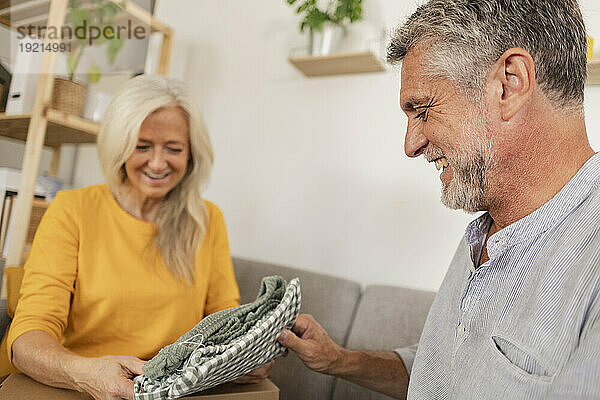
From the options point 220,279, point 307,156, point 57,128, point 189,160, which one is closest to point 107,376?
point 220,279

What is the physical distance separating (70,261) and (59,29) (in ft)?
3.33

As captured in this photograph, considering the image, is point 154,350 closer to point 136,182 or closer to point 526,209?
point 136,182

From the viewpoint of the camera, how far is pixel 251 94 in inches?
81.8

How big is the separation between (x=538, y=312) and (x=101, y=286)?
100cm

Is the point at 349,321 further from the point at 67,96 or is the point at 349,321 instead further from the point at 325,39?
the point at 67,96

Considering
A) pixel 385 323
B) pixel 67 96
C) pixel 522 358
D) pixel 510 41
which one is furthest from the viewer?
pixel 67 96

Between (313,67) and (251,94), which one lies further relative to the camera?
(251,94)

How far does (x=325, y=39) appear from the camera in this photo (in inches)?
69.3

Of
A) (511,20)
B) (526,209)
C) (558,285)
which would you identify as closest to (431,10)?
(511,20)

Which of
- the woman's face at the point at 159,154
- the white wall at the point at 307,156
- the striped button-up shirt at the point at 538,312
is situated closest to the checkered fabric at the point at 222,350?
the striped button-up shirt at the point at 538,312

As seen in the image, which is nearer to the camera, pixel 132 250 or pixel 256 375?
pixel 256 375

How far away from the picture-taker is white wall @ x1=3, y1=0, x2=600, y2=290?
5.50 feet

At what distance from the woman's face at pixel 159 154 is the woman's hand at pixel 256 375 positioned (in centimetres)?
59

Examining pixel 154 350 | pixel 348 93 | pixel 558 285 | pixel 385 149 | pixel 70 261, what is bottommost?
pixel 154 350
